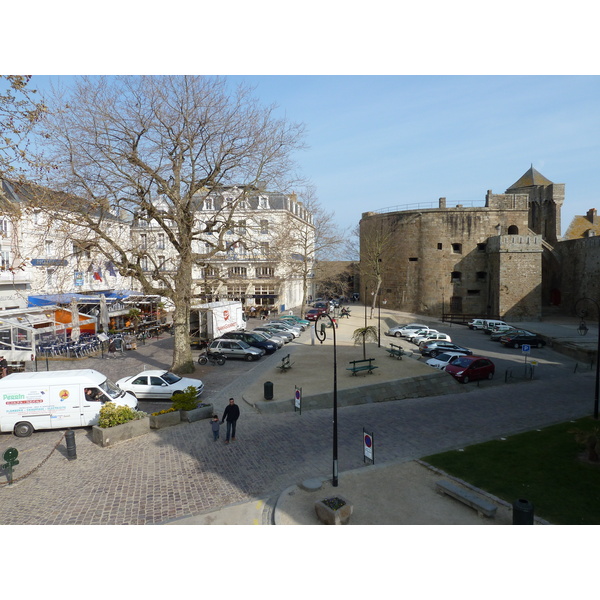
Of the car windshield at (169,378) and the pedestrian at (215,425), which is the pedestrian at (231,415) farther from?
the car windshield at (169,378)

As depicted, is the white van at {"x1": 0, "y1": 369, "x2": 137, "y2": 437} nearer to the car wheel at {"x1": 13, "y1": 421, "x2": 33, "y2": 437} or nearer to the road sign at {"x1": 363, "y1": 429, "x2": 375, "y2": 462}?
the car wheel at {"x1": 13, "y1": 421, "x2": 33, "y2": 437}

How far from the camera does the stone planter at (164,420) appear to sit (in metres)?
14.1

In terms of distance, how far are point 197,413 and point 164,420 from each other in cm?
115

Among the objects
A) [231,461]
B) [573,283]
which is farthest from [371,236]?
[231,461]

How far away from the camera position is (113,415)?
13.2 meters

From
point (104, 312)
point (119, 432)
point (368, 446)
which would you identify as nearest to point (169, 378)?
point (119, 432)

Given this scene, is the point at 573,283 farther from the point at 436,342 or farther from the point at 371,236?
the point at 436,342

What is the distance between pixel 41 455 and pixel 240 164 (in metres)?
13.7

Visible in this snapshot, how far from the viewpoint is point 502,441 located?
12695mm

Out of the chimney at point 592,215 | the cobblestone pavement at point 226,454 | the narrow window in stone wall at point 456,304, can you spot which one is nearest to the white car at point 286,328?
the cobblestone pavement at point 226,454

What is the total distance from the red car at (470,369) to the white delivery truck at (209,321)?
14139 mm

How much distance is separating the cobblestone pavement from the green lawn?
0.93 metres

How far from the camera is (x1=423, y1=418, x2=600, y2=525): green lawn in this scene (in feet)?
29.1

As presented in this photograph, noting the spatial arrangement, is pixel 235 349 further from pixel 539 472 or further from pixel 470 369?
pixel 539 472
